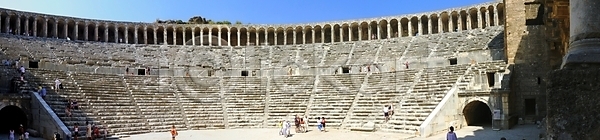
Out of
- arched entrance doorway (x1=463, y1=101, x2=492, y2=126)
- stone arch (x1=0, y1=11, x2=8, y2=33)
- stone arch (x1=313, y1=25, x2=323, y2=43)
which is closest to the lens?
arched entrance doorway (x1=463, y1=101, x2=492, y2=126)

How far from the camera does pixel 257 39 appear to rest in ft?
179

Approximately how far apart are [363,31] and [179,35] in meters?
19.4

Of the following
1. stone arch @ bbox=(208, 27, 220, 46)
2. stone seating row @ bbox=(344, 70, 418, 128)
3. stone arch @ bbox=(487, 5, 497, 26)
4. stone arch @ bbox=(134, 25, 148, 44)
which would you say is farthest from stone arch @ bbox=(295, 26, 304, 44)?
stone seating row @ bbox=(344, 70, 418, 128)

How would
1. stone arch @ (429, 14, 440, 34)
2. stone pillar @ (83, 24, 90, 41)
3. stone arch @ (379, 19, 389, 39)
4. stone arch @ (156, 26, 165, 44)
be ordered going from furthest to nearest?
1. stone arch @ (156, 26, 165, 44)
2. stone arch @ (379, 19, 389, 39)
3. stone pillar @ (83, 24, 90, 41)
4. stone arch @ (429, 14, 440, 34)

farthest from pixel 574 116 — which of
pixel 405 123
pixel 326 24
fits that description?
pixel 326 24

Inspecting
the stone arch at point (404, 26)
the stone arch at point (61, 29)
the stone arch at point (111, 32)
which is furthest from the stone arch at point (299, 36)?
the stone arch at point (61, 29)

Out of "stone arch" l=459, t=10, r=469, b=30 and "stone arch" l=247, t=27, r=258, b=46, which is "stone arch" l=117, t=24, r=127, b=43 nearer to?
"stone arch" l=247, t=27, r=258, b=46

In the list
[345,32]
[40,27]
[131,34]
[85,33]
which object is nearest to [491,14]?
[345,32]

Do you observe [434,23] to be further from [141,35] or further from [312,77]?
[141,35]

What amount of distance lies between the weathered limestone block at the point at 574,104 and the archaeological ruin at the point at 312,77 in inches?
28.2

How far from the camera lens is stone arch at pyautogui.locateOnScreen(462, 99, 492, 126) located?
23.7m

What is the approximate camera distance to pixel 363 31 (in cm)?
5331

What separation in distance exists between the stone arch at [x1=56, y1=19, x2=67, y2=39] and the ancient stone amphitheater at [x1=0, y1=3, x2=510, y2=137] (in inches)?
3.7

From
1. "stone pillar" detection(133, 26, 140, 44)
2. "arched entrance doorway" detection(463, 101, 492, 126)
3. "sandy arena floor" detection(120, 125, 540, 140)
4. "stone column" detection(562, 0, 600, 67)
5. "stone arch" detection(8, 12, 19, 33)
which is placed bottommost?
"sandy arena floor" detection(120, 125, 540, 140)
